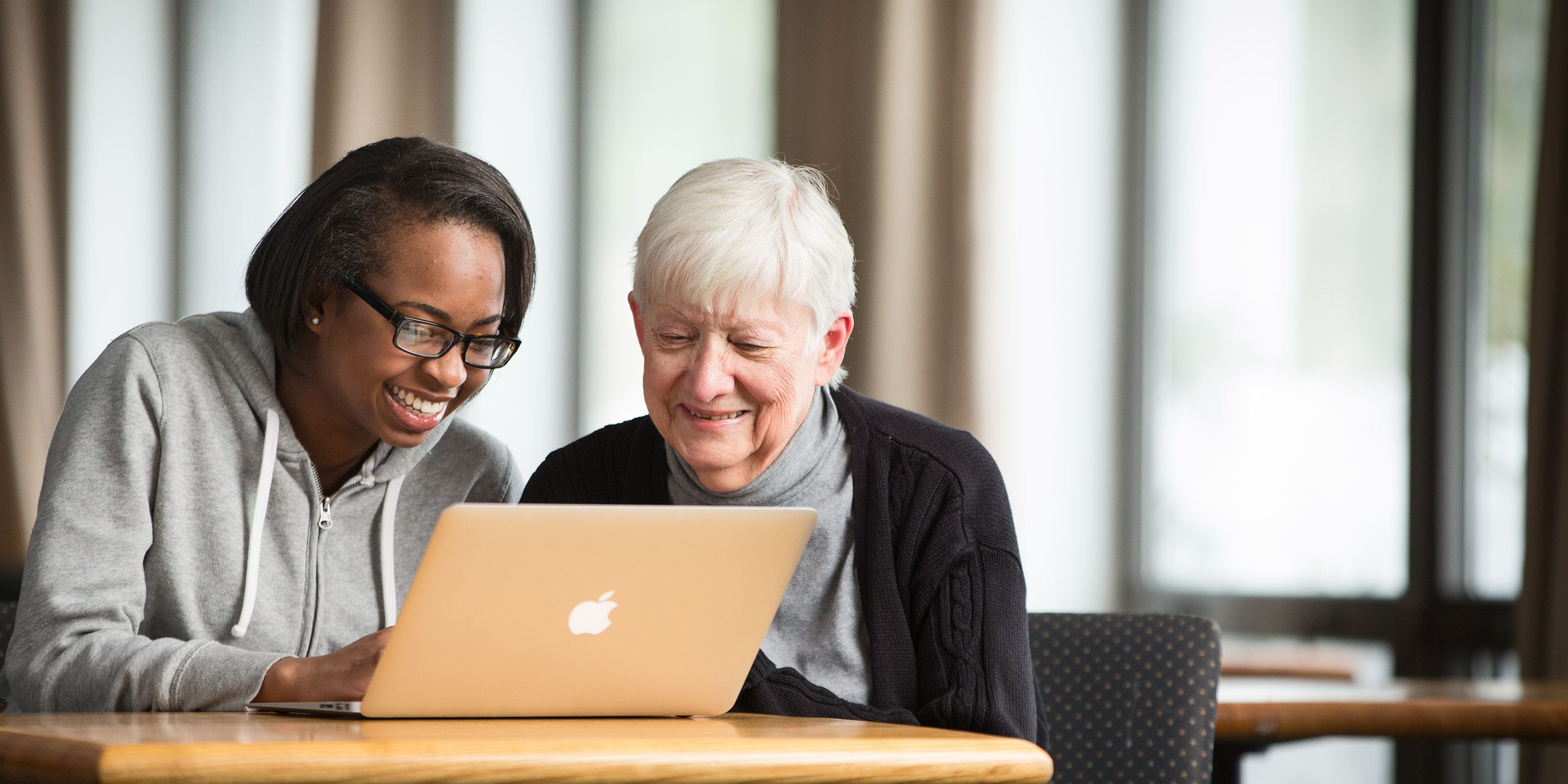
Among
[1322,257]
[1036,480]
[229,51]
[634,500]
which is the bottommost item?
[1036,480]

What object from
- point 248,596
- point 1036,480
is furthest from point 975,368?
point 248,596

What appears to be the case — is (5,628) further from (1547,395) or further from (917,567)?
(1547,395)

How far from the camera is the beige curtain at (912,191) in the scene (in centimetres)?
326

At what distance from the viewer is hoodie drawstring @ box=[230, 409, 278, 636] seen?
1.57 m

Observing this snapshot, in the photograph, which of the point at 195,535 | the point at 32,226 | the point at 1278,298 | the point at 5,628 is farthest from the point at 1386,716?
the point at 32,226

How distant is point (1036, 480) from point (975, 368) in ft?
1.16

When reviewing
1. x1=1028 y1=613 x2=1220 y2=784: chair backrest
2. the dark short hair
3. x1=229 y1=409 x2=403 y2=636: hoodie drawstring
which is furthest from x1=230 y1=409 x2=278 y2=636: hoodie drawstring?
x1=1028 y1=613 x2=1220 y2=784: chair backrest

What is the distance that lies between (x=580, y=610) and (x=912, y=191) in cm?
235

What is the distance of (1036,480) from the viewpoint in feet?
11.1

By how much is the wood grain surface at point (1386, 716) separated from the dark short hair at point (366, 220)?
3.88ft

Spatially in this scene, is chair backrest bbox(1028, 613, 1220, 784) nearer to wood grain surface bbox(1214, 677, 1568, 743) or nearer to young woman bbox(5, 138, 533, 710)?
wood grain surface bbox(1214, 677, 1568, 743)

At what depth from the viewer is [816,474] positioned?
5.08 ft

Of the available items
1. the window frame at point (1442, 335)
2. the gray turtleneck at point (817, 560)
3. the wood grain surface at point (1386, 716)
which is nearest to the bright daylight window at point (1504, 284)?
the window frame at point (1442, 335)

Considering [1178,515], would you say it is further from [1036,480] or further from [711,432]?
[711,432]
